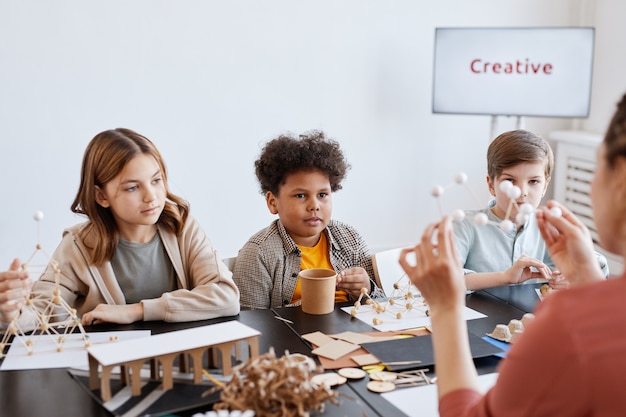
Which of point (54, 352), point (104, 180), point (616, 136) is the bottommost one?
point (54, 352)

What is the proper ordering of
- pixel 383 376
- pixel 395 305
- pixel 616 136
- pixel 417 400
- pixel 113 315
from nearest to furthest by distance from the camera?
pixel 616 136, pixel 417 400, pixel 383 376, pixel 113 315, pixel 395 305

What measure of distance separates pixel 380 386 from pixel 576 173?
3.67 m

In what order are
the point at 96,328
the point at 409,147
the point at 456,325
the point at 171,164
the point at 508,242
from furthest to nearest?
the point at 409,147 < the point at 171,164 < the point at 508,242 < the point at 96,328 < the point at 456,325

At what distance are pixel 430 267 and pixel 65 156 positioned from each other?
123 inches

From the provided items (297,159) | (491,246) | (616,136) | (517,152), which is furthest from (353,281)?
(616,136)

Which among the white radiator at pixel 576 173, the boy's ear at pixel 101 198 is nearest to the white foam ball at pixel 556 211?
the boy's ear at pixel 101 198

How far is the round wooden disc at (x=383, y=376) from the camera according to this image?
1448mm

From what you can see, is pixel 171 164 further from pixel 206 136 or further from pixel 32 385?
pixel 32 385

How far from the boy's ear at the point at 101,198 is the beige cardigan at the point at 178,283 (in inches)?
3.5

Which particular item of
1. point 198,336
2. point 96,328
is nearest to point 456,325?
point 198,336

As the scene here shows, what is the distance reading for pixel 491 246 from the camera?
8.26 ft

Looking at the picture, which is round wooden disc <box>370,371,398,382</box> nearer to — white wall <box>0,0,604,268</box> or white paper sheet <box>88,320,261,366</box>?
white paper sheet <box>88,320,261,366</box>

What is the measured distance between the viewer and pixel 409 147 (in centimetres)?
472

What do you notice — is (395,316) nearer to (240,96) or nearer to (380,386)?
(380,386)
